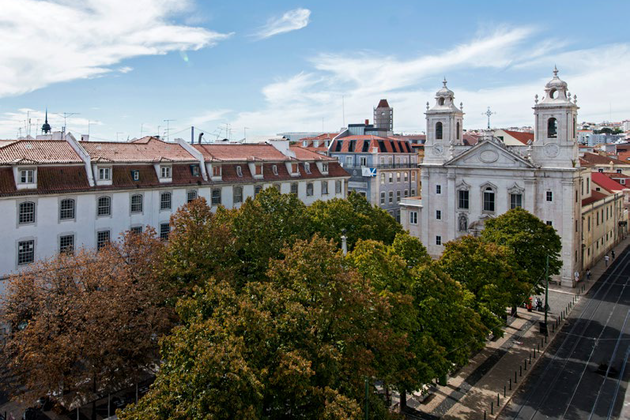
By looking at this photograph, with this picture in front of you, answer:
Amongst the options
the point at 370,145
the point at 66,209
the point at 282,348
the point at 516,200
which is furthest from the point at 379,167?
the point at 282,348

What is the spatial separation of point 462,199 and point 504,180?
20.8ft

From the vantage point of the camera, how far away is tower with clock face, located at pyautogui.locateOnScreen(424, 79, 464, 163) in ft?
227

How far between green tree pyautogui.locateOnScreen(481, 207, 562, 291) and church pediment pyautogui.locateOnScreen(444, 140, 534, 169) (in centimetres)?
1615

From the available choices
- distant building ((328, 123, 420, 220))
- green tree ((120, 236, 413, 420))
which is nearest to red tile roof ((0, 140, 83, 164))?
green tree ((120, 236, 413, 420))

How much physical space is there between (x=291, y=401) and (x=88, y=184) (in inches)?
1234

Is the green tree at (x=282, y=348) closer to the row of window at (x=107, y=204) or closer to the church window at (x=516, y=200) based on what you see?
the row of window at (x=107, y=204)

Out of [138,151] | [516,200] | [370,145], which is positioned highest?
[370,145]

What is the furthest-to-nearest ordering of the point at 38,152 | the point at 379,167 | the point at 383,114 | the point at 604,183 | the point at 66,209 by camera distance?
the point at 383,114, the point at 379,167, the point at 604,183, the point at 38,152, the point at 66,209

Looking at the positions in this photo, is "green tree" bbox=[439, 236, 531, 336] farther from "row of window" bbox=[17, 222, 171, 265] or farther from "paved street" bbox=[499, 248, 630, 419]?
"row of window" bbox=[17, 222, 171, 265]

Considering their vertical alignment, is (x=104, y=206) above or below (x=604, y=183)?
below

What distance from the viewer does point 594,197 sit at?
68.7 meters

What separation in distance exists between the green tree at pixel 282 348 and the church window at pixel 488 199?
44.7 meters

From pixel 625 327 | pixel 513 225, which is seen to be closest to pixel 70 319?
pixel 513 225

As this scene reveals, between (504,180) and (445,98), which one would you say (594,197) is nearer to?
(504,180)
